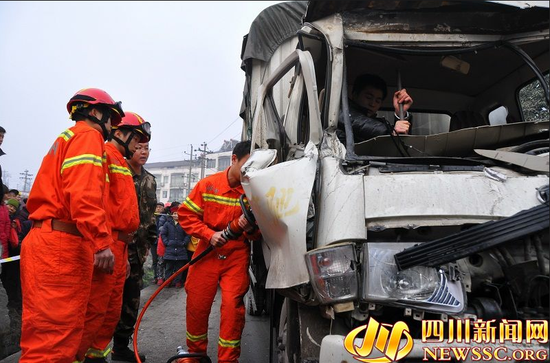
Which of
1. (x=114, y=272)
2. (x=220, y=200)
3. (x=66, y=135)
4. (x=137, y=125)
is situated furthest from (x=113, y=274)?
(x=137, y=125)

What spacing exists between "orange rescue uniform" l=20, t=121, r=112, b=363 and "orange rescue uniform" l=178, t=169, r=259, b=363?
3.34 feet

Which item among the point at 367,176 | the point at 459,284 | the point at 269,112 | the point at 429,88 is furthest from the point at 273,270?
the point at 429,88

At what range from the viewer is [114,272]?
3.26 metres

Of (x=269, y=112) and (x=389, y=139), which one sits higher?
(x=269, y=112)

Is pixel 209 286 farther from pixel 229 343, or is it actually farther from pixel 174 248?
pixel 174 248

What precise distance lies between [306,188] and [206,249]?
1.68 meters

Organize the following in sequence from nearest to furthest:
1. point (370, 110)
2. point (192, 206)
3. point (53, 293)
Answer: point (53, 293) < point (370, 110) < point (192, 206)

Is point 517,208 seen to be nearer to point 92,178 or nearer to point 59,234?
point 92,178

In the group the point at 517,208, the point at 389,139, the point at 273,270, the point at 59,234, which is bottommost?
the point at 273,270

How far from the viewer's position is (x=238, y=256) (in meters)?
3.48

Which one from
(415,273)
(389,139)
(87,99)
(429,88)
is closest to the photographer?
(415,273)

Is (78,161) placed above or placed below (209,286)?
above

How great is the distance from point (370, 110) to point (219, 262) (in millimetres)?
1748

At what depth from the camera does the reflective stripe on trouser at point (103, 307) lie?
2.96 metres
